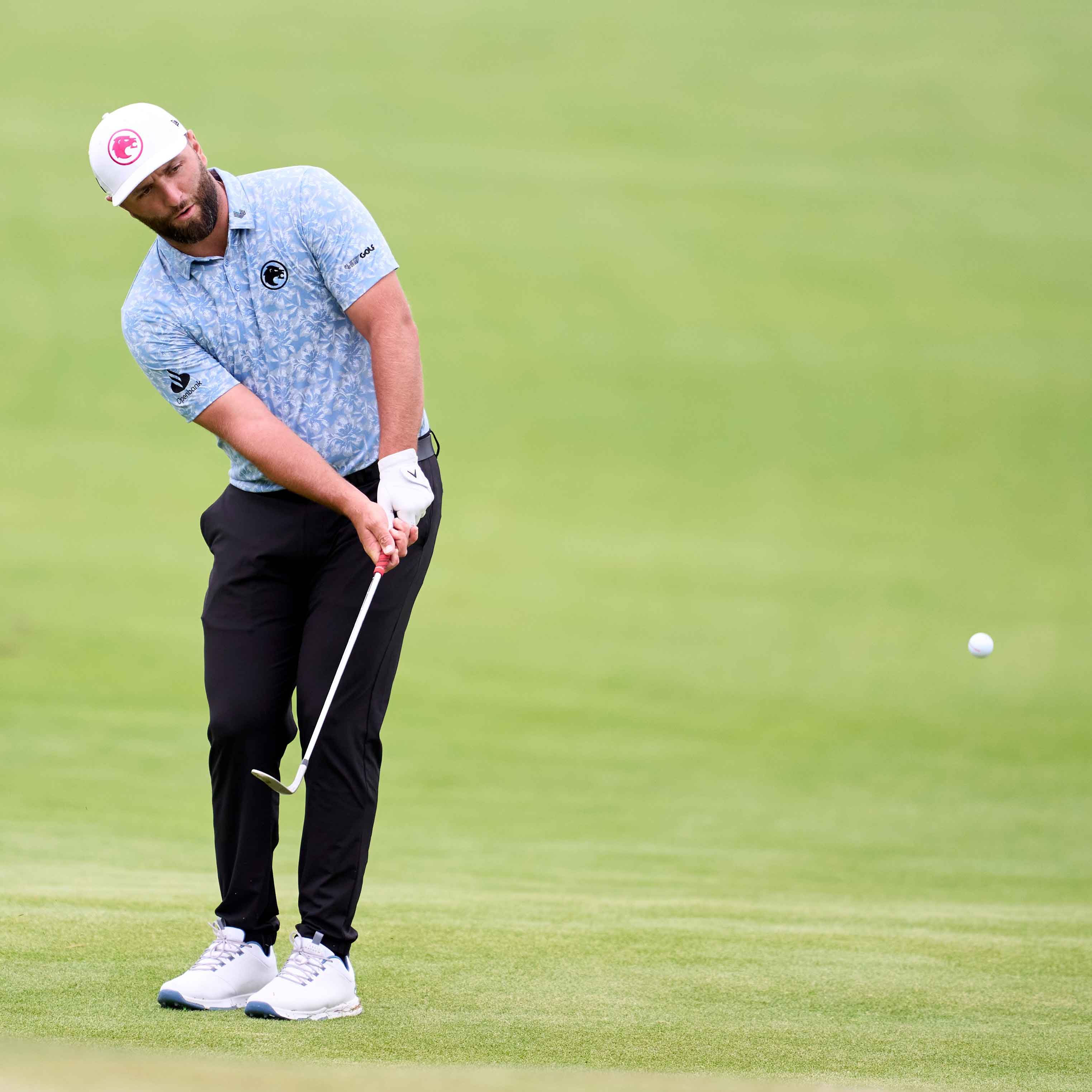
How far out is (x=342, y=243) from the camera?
2744mm

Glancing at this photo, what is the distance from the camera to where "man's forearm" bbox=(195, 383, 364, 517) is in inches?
107

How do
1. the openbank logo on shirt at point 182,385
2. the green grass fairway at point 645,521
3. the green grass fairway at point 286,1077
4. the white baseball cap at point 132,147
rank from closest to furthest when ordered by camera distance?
the green grass fairway at point 286,1077
the white baseball cap at point 132,147
the openbank logo on shirt at point 182,385
the green grass fairway at point 645,521

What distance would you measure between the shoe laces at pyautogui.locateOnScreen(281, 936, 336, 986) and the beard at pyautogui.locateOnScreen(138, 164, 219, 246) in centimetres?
127

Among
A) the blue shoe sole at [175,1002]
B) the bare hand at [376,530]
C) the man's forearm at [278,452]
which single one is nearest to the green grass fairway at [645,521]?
the blue shoe sole at [175,1002]

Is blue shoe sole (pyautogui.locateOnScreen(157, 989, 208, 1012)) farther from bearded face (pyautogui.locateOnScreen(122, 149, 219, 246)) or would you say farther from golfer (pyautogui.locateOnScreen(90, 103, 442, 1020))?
bearded face (pyautogui.locateOnScreen(122, 149, 219, 246))

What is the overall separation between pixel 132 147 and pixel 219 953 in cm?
145

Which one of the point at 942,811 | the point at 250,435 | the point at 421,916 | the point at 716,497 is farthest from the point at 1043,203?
the point at 250,435

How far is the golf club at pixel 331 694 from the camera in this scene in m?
2.77

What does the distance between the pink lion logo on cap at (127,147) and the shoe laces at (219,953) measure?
4.63 feet

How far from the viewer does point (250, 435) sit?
273cm

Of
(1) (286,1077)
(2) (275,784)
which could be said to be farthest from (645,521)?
(1) (286,1077)

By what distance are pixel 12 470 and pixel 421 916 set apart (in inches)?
204

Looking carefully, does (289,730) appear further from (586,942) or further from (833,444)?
(833,444)

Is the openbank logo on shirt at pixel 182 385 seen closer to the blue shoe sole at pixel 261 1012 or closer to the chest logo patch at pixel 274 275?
the chest logo patch at pixel 274 275
